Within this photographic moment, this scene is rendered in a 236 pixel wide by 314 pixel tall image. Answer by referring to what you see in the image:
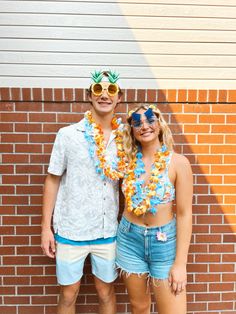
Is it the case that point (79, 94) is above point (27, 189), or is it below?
above

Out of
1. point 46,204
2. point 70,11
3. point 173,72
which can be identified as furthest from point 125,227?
point 70,11

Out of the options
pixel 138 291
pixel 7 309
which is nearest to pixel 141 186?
pixel 138 291

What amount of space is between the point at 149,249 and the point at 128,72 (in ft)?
4.96

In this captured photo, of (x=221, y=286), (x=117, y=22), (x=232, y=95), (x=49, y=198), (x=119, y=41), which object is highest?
(x=117, y=22)

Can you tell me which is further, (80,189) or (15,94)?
(15,94)

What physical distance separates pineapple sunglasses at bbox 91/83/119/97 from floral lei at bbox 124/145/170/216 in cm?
47

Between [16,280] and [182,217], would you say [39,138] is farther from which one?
[182,217]

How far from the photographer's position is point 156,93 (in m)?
3.44

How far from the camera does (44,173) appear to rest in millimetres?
3455

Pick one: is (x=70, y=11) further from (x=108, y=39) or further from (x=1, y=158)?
(x=1, y=158)

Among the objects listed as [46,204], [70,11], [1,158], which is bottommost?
[46,204]

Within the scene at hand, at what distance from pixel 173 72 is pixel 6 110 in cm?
144

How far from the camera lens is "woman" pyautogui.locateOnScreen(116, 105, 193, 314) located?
8.80ft

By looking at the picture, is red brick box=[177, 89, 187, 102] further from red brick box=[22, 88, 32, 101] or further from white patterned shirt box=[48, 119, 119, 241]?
red brick box=[22, 88, 32, 101]
